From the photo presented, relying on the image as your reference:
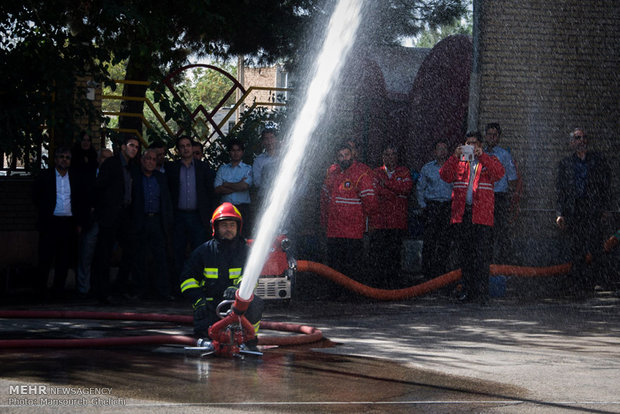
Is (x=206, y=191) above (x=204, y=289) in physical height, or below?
above

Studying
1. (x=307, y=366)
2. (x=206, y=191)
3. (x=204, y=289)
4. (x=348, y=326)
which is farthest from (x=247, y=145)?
(x=307, y=366)

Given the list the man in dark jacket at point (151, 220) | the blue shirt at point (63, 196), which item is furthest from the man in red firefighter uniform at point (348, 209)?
the blue shirt at point (63, 196)

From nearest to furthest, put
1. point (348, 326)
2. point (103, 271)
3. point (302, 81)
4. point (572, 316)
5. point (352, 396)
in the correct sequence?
point (352, 396) < point (348, 326) < point (572, 316) < point (103, 271) < point (302, 81)

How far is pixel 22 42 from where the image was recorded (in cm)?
1266

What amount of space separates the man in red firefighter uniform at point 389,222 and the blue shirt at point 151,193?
2928 millimetres

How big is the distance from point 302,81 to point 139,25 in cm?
629

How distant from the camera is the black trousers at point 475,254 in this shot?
1181cm

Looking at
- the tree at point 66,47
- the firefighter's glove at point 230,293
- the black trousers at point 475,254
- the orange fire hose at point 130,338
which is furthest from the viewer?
the tree at point 66,47

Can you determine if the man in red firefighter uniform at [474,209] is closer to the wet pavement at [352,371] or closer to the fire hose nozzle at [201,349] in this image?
the wet pavement at [352,371]

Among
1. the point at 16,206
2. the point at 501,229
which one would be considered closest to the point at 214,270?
the point at 501,229

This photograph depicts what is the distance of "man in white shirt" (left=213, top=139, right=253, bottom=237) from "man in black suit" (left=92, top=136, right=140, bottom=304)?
118 centimetres

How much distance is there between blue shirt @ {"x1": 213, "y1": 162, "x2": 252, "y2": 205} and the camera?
1276 centimetres

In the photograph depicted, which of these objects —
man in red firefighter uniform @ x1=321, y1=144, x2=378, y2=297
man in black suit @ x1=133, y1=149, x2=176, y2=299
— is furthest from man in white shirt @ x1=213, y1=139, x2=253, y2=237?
man in red firefighter uniform @ x1=321, y1=144, x2=378, y2=297

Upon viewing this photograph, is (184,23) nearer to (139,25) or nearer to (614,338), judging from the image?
(139,25)
